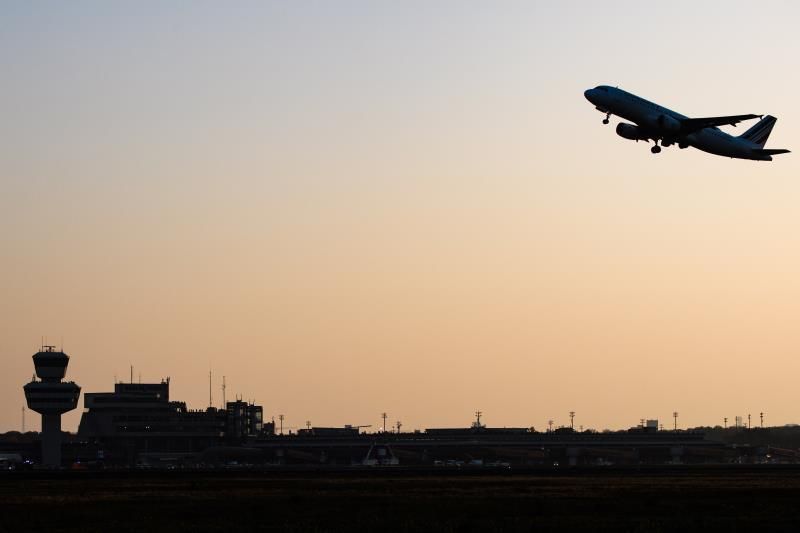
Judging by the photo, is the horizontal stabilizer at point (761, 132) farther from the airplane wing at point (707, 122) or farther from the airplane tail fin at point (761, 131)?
the airplane wing at point (707, 122)

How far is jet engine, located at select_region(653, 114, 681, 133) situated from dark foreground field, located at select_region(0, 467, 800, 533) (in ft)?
129

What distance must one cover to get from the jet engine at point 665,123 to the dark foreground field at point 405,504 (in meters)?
39.3

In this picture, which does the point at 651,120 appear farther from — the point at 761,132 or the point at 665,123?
the point at 761,132

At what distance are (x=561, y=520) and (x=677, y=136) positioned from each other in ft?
188

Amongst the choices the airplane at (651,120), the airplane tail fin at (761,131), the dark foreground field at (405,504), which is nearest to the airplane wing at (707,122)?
the airplane at (651,120)

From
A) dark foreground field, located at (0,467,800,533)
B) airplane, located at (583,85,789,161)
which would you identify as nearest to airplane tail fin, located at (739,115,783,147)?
airplane, located at (583,85,789,161)

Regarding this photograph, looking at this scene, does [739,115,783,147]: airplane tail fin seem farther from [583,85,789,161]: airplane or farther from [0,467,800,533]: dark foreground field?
[0,467,800,533]: dark foreground field

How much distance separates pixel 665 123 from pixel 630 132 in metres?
3.87

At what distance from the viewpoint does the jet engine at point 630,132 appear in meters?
138

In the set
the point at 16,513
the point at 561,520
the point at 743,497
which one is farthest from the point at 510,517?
the point at 16,513

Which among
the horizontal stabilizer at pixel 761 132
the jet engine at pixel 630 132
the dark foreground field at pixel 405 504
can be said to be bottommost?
the dark foreground field at pixel 405 504

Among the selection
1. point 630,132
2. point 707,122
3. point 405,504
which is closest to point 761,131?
point 707,122

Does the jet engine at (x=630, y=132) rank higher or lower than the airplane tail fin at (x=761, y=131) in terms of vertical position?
lower

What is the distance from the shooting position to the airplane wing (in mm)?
136750
